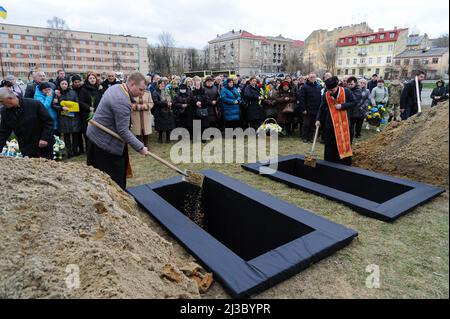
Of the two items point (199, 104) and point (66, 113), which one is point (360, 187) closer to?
point (199, 104)

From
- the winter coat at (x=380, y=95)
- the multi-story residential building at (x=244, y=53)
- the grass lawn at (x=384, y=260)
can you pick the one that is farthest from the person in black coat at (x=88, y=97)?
the multi-story residential building at (x=244, y=53)

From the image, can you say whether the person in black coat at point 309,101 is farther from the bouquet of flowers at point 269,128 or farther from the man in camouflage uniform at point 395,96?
the man in camouflage uniform at point 395,96

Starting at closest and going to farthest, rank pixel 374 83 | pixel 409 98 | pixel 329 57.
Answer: pixel 409 98 < pixel 374 83 < pixel 329 57

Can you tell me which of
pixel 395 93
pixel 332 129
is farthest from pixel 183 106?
pixel 395 93

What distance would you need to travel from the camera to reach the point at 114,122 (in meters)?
3.44

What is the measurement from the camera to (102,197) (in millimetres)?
2811

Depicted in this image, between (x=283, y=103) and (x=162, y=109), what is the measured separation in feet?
12.1

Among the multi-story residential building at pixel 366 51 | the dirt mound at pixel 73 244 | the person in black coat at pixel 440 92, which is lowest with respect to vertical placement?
the dirt mound at pixel 73 244

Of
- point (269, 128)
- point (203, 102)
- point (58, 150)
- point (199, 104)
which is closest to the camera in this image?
point (58, 150)

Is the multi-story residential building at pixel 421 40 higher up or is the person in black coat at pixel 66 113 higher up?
the multi-story residential building at pixel 421 40

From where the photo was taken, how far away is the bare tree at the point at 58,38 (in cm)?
5291

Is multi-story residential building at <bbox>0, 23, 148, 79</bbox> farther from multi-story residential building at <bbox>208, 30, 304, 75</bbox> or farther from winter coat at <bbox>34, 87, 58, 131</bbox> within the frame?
winter coat at <bbox>34, 87, 58, 131</bbox>
